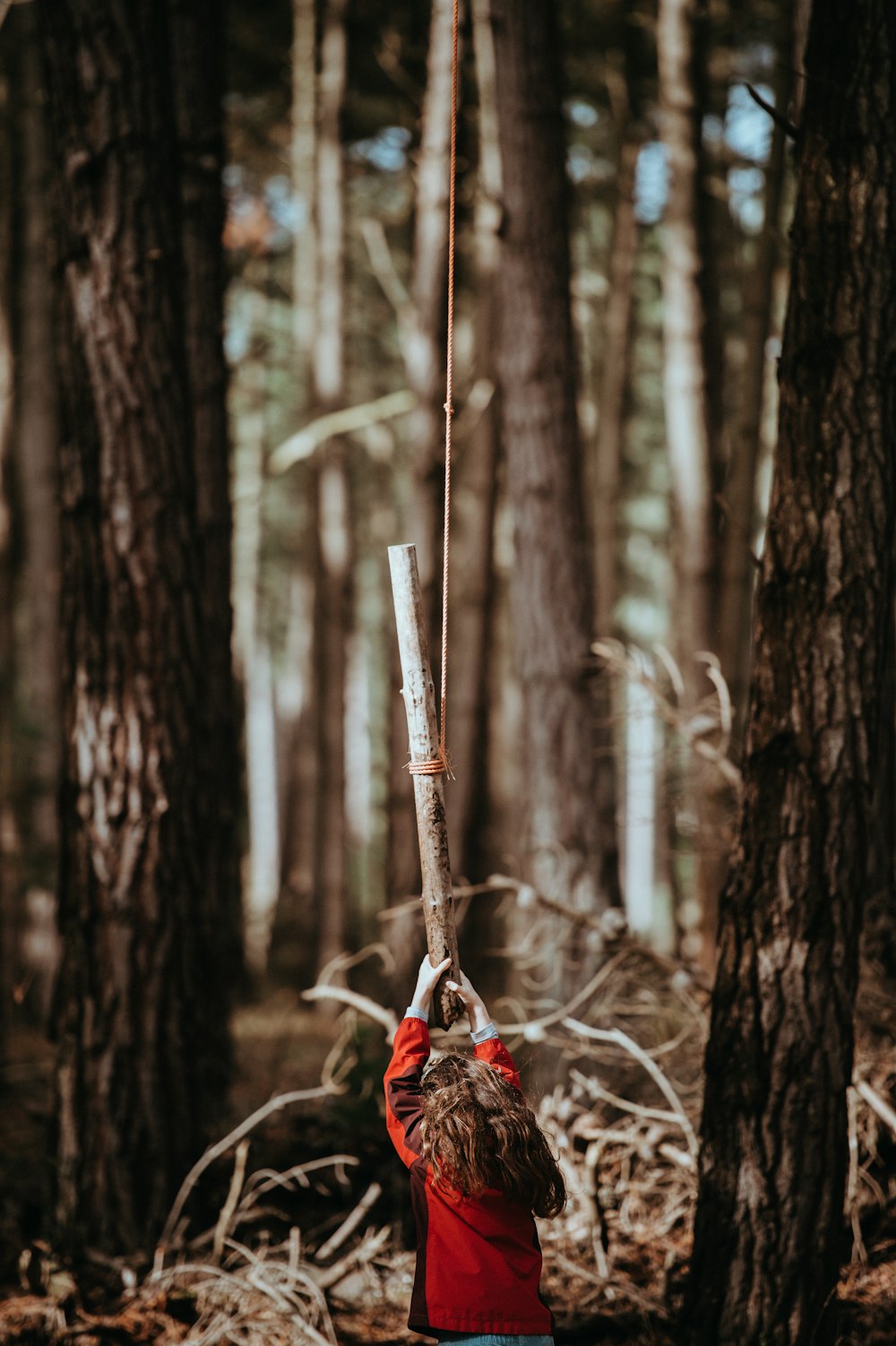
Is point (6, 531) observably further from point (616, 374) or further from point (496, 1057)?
point (496, 1057)

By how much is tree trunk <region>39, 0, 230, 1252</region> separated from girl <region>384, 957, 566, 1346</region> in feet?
6.83

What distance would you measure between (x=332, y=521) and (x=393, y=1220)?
25.8 feet

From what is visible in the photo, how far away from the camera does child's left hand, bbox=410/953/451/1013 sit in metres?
3.16

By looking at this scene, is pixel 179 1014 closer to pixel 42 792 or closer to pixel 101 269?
pixel 101 269

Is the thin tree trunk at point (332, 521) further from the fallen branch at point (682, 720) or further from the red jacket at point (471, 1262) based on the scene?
the red jacket at point (471, 1262)

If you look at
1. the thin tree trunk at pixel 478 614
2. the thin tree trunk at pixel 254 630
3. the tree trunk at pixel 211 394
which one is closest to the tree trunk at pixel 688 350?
the thin tree trunk at pixel 478 614

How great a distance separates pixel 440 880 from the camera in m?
3.35

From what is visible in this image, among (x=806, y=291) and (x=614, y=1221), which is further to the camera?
(x=614, y=1221)

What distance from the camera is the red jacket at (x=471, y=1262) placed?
114 inches

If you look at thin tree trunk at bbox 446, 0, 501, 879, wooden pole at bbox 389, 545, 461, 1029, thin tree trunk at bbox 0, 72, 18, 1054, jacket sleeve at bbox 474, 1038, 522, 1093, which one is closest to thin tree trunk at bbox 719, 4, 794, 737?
thin tree trunk at bbox 446, 0, 501, 879

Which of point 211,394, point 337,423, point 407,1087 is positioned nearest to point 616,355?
point 337,423

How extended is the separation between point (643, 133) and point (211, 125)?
25.5ft

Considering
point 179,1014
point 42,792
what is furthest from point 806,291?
point 42,792

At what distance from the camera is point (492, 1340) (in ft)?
9.45
